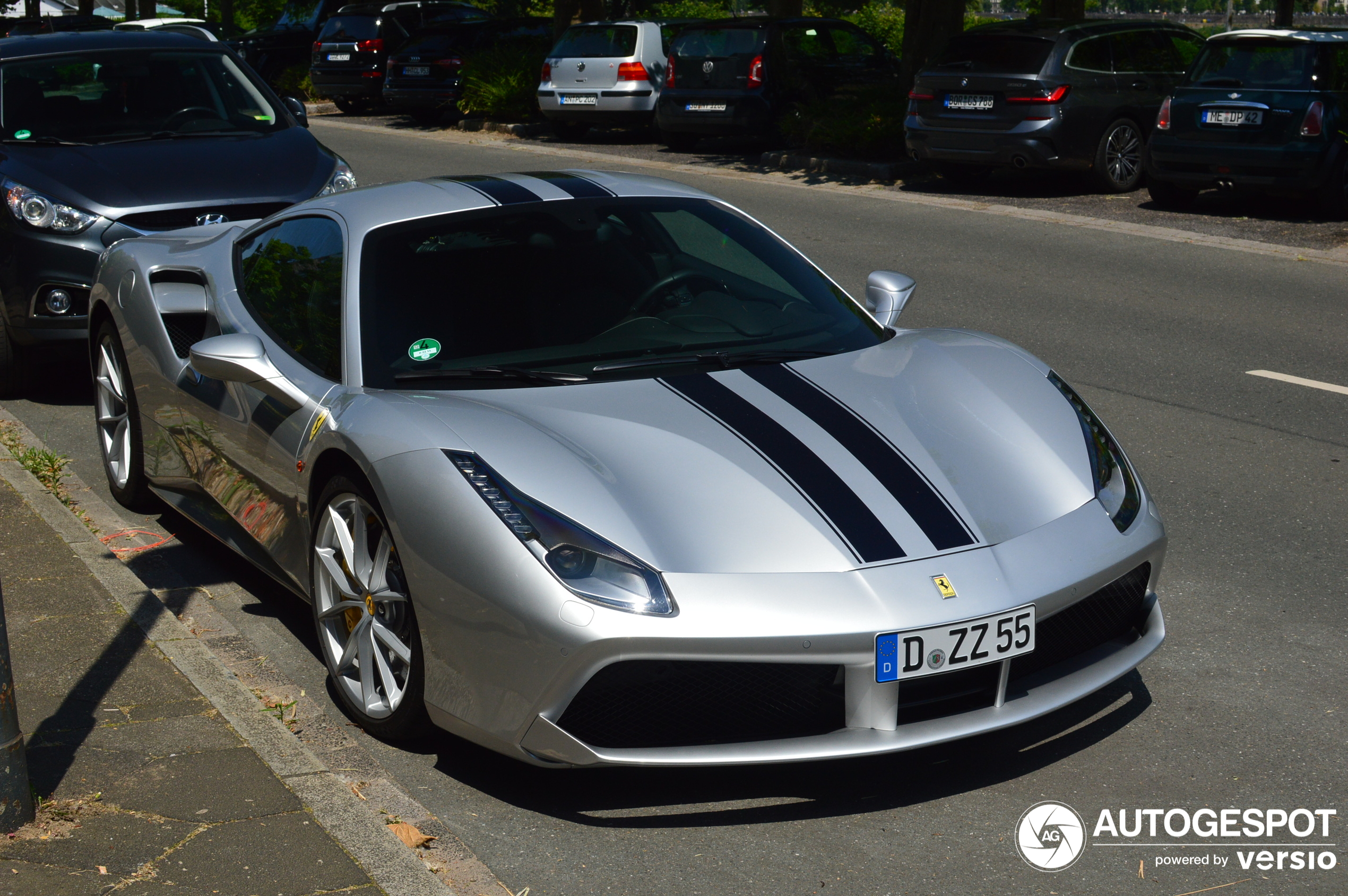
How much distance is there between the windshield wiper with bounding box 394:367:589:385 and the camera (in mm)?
4125

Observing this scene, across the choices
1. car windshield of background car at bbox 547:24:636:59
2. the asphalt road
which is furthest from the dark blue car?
car windshield of background car at bbox 547:24:636:59

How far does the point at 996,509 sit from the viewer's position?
363 cm

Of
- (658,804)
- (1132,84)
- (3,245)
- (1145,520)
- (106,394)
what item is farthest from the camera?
(1132,84)

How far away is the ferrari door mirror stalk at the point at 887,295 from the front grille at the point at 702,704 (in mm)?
1934

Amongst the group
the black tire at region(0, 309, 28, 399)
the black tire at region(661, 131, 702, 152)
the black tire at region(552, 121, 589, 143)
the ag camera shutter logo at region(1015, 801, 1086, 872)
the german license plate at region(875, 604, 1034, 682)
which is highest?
the german license plate at region(875, 604, 1034, 682)

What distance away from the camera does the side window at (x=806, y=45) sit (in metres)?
20.0

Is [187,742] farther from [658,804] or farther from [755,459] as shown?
[755,459]

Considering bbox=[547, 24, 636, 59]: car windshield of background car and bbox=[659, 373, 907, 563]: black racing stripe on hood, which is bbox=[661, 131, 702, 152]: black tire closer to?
bbox=[547, 24, 636, 59]: car windshield of background car

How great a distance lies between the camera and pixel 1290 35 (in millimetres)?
13359

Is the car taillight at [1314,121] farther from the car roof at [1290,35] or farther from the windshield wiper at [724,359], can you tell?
the windshield wiper at [724,359]

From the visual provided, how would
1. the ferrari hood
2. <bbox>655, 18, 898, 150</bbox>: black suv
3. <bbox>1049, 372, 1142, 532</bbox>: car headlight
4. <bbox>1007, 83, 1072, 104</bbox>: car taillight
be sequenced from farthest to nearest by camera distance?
<bbox>655, 18, 898, 150</bbox>: black suv
<bbox>1007, 83, 1072, 104</bbox>: car taillight
<bbox>1049, 372, 1142, 532</bbox>: car headlight
the ferrari hood

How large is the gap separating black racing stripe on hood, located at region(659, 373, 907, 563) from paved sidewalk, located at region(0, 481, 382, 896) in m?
1.32

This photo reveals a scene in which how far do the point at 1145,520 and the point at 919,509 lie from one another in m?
0.73

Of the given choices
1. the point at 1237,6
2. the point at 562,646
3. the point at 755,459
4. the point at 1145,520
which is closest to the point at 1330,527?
the point at 1145,520
